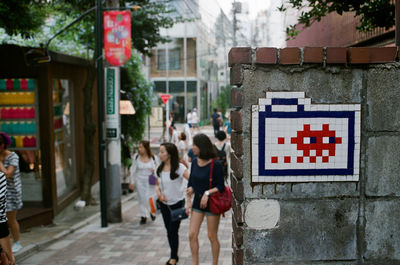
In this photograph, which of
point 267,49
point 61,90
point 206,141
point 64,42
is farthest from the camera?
point 64,42

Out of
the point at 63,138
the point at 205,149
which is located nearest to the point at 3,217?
the point at 205,149

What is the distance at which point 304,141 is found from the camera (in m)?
3.16

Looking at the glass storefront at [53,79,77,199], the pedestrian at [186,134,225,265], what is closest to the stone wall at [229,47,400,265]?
the pedestrian at [186,134,225,265]

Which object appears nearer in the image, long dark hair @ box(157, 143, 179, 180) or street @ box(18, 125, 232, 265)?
long dark hair @ box(157, 143, 179, 180)

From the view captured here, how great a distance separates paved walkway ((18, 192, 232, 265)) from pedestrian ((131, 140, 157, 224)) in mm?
519

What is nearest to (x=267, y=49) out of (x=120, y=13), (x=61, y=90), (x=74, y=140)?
(x=120, y=13)

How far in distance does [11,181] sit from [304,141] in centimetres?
525

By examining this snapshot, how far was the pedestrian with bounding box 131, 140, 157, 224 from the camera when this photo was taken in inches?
350

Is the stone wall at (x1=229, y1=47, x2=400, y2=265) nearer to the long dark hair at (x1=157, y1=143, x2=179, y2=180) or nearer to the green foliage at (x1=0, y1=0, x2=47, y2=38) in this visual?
the long dark hair at (x1=157, y1=143, x2=179, y2=180)

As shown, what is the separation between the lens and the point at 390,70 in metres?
3.10

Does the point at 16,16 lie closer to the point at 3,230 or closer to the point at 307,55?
the point at 3,230

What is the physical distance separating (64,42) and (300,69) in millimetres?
13668

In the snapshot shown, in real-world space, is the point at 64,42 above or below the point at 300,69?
above

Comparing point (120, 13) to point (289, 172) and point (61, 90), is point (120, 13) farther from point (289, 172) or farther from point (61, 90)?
point (289, 172)
